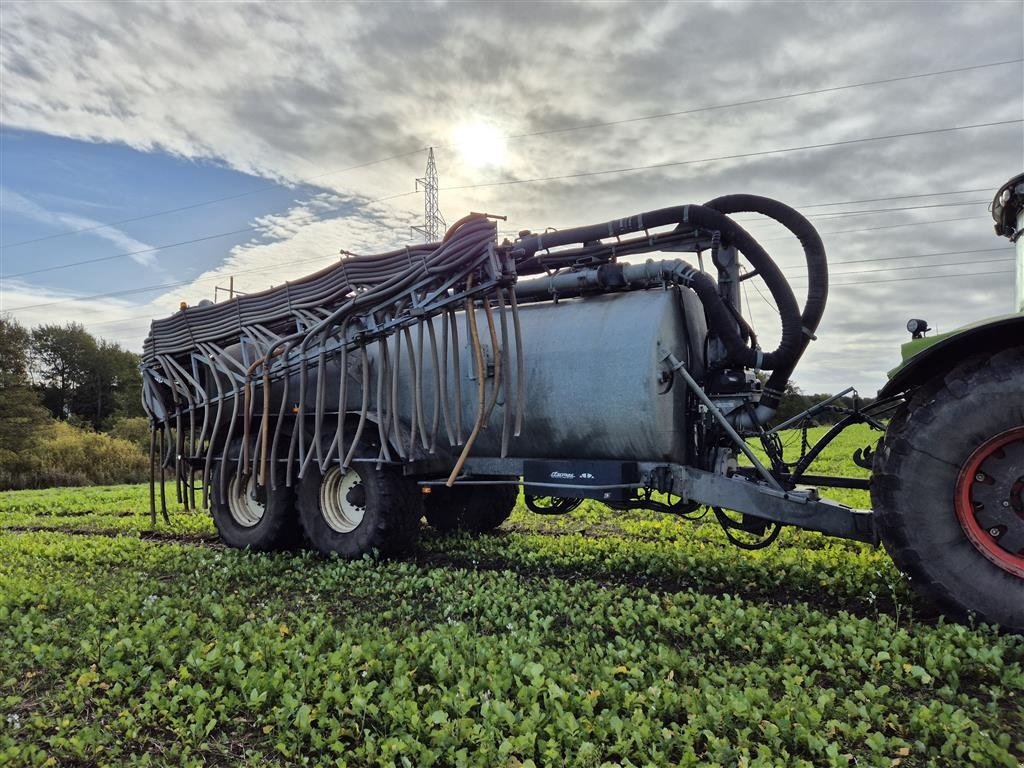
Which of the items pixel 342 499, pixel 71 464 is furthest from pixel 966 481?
pixel 71 464

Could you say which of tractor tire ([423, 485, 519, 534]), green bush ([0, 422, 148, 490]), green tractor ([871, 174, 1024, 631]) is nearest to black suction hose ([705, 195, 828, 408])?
green tractor ([871, 174, 1024, 631])

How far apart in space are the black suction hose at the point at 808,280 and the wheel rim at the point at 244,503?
565 cm

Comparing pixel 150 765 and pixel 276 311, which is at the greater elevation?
pixel 276 311

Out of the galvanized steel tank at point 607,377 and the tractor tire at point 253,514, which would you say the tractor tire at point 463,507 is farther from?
the galvanized steel tank at point 607,377

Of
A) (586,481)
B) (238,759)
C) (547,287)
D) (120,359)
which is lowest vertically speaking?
(238,759)

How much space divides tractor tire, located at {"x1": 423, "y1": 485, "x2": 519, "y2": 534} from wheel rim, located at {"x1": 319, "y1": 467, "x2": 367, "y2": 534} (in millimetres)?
1203

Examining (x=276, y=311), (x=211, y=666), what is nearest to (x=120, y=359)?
(x=276, y=311)

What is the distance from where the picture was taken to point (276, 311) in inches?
300

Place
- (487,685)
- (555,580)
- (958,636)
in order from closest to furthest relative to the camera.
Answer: (487,685), (958,636), (555,580)

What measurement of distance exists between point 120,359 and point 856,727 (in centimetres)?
6603

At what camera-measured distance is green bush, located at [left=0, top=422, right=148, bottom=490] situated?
88.2 ft

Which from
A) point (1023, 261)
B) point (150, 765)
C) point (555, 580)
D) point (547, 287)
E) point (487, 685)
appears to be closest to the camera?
point (150, 765)

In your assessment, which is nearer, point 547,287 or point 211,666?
point 211,666

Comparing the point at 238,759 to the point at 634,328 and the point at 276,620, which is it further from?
the point at 634,328
